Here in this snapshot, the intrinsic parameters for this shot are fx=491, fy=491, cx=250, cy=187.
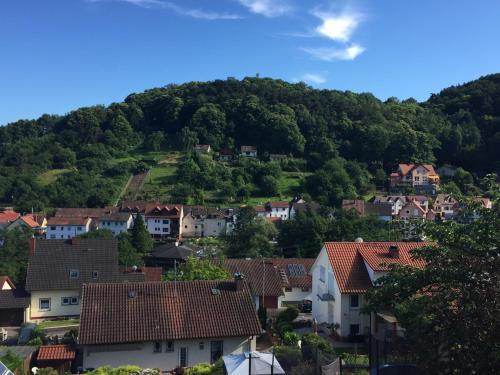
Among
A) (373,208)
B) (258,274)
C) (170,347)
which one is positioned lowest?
(170,347)

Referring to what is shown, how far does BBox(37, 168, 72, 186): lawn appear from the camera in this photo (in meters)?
96.2

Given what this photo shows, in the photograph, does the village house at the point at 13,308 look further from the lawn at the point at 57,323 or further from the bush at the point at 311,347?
the bush at the point at 311,347

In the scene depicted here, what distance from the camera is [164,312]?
1616cm

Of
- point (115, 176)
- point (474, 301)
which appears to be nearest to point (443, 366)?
point (474, 301)

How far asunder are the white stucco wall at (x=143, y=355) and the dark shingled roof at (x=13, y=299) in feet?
38.7

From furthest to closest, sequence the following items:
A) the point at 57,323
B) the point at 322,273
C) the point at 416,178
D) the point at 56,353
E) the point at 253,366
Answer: the point at 416,178 < the point at 57,323 < the point at 322,273 < the point at 56,353 < the point at 253,366

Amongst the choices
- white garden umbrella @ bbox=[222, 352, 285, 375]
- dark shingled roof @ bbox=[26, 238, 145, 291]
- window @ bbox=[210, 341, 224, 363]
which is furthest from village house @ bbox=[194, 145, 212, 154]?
white garden umbrella @ bbox=[222, 352, 285, 375]

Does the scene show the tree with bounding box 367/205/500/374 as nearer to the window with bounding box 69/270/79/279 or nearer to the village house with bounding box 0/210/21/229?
the window with bounding box 69/270/79/279

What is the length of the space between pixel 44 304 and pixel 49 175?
8194cm

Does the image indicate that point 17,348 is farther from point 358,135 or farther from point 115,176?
point 358,135

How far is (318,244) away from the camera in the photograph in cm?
4694

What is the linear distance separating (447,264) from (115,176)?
98740 mm

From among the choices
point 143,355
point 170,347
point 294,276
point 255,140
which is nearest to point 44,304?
point 143,355

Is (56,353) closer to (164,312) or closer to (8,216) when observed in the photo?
(164,312)
